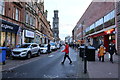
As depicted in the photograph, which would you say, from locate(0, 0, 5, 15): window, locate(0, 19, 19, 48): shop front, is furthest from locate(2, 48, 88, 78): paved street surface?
locate(0, 0, 5, 15): window

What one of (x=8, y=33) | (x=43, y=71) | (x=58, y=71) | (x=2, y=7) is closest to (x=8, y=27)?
(x=8, y=33)

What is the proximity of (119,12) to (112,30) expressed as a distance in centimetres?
631

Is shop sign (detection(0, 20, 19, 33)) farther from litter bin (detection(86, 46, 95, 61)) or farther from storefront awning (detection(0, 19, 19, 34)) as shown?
litter bin (detection(86, 46, 95, 61))

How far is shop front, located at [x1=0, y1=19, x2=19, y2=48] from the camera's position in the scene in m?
16.8

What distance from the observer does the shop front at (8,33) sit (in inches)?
660

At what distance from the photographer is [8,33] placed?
1862 cm

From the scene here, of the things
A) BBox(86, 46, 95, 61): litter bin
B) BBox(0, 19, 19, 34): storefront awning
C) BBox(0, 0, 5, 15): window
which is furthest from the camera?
BBox(0, 0, 5, 15): window

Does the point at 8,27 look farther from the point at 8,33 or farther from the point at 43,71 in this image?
the point at 43,71

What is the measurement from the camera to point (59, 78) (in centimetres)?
601

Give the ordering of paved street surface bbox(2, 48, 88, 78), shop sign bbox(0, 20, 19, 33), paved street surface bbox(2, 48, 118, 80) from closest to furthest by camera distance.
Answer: paved street surface bbox(2, 48, 118, 80), paved street surface bbox(2, 48, 88, 78), shop sign bbox(0, 20, 19, 33)

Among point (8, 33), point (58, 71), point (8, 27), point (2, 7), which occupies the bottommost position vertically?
point (58, 71)

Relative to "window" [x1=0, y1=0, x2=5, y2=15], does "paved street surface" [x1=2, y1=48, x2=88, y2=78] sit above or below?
below

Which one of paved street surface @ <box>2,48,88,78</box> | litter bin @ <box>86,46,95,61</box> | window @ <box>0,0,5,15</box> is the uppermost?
window @ <box>0,0,5,15</box>

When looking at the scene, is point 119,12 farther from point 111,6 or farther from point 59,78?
point 59,78
